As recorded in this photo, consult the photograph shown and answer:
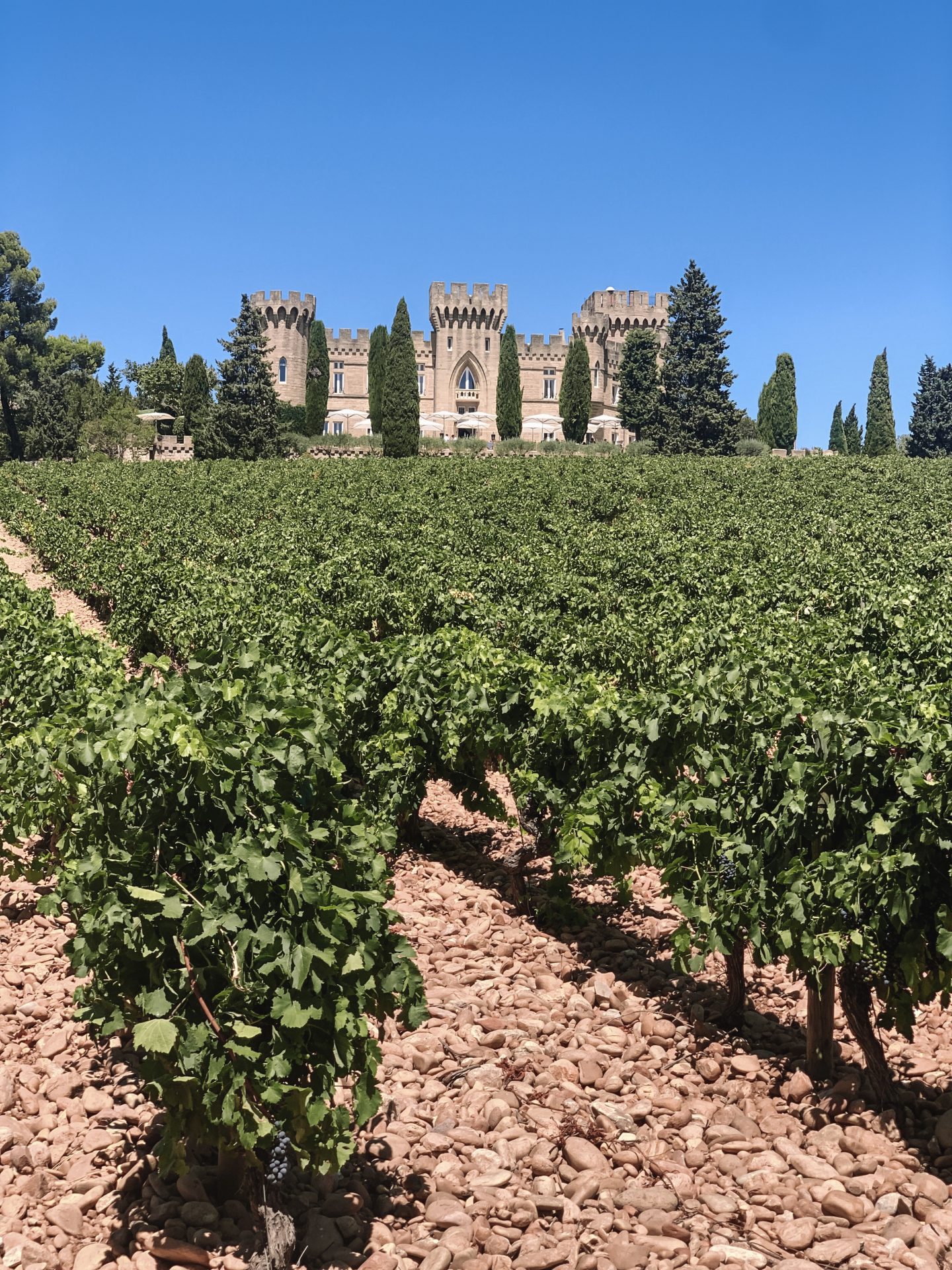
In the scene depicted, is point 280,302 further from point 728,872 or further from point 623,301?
point 728,872

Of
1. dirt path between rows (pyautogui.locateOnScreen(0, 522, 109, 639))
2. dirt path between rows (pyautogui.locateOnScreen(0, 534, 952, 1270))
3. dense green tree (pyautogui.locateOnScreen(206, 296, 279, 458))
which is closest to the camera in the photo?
dirt path between rows (pyautogui.locateOnScreen(0, 534, 952, 1270))

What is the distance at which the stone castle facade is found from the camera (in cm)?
7075

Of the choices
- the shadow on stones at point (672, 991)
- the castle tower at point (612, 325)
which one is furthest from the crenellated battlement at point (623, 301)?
the shadow on stones at point (672, 991)

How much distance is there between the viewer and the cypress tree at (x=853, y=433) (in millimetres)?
69750

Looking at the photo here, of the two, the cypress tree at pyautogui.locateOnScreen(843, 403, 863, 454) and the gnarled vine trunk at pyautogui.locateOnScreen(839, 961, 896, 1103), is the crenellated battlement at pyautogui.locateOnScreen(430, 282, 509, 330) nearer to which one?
the cypress tree at pyautogui.locateOnScreen(843, 403, 863, 454)

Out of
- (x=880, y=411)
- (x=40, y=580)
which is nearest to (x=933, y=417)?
(x=880, y=411)

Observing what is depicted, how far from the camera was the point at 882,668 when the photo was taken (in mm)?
7891

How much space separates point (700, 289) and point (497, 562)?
4178 centimetres

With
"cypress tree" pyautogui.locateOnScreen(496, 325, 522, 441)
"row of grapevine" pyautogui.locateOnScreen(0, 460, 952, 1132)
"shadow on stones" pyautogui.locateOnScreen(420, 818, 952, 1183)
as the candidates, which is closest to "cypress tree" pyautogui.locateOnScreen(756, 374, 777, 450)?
"cypress tree" pyautogui.locateOnScreen(496, 325, 522, 441)

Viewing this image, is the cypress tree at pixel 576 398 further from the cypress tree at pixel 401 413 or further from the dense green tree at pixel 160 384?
the dense green tree at pixel 160 384

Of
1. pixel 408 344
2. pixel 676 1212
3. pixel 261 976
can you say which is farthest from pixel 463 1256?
pixel 408 344

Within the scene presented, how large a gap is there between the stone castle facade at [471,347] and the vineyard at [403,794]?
59.1 m

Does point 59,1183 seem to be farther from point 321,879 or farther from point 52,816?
point 52,816

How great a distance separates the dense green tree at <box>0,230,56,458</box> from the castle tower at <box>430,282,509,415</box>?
27.1 metres
